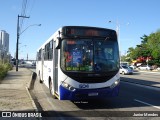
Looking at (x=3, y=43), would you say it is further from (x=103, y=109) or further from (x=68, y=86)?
(x=103, y=109)

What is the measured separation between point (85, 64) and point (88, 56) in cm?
33

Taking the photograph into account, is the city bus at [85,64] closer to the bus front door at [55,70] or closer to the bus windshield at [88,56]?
the bus windshield at [88,56]

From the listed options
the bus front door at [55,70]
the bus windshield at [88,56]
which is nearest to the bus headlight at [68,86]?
the bus windshield at [88,56]

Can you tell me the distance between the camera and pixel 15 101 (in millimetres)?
13477

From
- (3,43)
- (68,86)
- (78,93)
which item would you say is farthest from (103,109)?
(3,43)

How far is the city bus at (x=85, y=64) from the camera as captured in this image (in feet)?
38.7

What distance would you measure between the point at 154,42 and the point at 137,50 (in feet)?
40.3

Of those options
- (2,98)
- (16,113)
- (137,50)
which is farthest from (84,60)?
(137,50)

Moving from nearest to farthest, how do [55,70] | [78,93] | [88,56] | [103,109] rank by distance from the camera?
[78,93] → [103,109] → [88,56] → [55,70]

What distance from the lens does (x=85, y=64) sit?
11938 millimetres

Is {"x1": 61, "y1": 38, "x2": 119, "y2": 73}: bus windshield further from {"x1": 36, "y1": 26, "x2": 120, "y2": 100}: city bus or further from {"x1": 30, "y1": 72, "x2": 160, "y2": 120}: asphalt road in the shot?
{"x1": 30, "y1": 72, "x2": 160, "y2": 120}: asphalt road

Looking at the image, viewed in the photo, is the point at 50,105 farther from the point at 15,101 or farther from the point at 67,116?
the point at 67,116

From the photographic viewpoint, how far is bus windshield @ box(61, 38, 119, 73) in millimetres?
11891

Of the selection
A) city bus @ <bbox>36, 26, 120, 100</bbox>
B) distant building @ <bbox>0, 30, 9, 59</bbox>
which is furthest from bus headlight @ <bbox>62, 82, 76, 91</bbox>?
distant building @ <bbox>0, 30, 9, 59</bbox>
